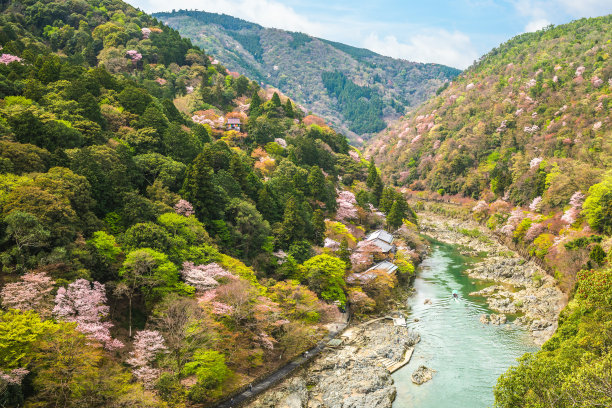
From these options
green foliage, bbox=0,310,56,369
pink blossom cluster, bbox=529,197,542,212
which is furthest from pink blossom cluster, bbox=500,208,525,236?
green foliage, bbox=0,310,56,369

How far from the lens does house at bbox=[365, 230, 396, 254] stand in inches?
1698

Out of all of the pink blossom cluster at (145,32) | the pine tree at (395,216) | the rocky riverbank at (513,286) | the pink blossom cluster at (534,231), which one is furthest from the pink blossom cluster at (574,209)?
the pink blossom cluster at (145,32)

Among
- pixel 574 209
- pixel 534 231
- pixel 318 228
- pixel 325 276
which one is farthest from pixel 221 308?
pixel 574 209

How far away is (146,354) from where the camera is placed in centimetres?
1967

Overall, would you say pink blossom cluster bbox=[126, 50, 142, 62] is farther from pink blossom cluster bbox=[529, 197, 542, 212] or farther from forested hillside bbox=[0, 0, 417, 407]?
pink blossom cluster bbox=[529, 197, 542, 212]

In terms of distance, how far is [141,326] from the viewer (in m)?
22.7

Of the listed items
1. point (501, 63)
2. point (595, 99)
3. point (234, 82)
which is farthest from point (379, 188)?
point (501, 63)

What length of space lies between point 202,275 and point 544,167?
185ft

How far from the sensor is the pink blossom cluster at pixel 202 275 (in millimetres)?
24188

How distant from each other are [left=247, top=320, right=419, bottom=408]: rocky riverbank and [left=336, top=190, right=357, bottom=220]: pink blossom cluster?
20.6 m

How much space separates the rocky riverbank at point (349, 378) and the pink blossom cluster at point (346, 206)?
67.5 feet

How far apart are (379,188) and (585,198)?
1046 inches

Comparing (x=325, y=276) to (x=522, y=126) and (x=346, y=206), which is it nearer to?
(x=346, y=206)

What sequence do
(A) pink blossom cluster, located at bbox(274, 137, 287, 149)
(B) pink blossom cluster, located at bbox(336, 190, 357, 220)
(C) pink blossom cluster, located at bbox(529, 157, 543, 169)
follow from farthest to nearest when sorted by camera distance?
(C) pink blossom cluster, located at bbox(529, 157, 543, 169) → (A) pink blossom cluster, located at bbox(274, 137, 287, 149) → (B) pink blossom cluster, located at bbox(336, 190, 357, 220)
